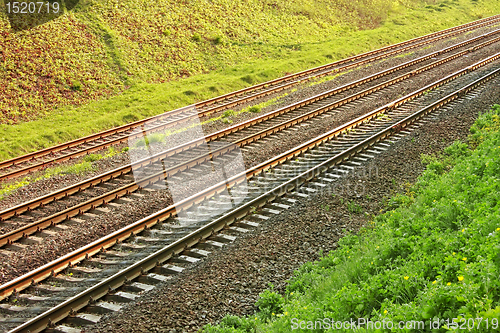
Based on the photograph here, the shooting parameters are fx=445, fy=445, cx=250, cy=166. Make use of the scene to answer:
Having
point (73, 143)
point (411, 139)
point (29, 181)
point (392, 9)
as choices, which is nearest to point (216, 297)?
point (29, 181)

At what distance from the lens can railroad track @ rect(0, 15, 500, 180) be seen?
14297 mm

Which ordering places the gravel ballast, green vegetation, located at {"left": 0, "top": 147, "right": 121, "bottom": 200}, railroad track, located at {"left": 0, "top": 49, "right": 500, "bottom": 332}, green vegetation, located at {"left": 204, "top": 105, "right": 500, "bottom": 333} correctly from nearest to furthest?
green vegetation, located at {"left": 204, "top": 105, "right": 500, "bottom": 333} < railroad track, located at {"left": 0, "top": 49, "right": 500, "bottom": 332} < the gravel ballast < green vegetation, located at {"left": 0, "top": 147, "right": 121, "bottom": 200}

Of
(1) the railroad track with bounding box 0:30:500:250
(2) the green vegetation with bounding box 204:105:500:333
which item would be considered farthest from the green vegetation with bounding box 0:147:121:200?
(2) the green vegetation with bounding box 204:105:500:333

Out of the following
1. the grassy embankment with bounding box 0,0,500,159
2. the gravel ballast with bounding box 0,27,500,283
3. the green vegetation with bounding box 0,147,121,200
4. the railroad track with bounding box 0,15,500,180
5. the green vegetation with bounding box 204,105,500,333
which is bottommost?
the green vegetation with bounding box 204,105,500,333

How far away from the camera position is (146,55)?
26125 millimetres

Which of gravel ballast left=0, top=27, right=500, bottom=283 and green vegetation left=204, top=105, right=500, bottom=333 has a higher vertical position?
gravel ballast left=0, top=27, right=500, bottom=283

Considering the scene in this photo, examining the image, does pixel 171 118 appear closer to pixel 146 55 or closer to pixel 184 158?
pixel 184 158

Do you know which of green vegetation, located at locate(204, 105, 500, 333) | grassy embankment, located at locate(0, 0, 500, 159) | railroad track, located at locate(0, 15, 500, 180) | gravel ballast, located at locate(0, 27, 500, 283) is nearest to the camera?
green vegetation, located at locate(204, 105, 500, 333)

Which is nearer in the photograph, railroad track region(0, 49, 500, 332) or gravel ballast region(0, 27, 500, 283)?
railroad track region(0, 49, 500, 332)

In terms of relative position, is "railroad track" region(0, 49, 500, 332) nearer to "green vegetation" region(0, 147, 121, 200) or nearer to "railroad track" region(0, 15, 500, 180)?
"green vegetation" region(0, 147, 121, 200)

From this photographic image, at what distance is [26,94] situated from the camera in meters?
20.2

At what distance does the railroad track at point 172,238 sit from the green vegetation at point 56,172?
456 centimetres

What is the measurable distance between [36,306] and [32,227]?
2935 mm

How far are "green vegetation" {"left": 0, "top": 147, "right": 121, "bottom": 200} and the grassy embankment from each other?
323 cm
